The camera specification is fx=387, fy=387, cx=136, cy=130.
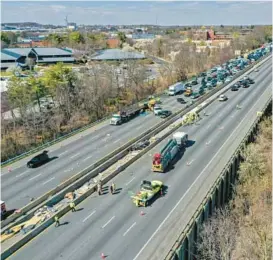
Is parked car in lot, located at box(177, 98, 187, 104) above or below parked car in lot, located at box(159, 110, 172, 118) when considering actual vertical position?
below

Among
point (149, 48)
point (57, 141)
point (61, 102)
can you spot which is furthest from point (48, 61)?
point (57, 141)

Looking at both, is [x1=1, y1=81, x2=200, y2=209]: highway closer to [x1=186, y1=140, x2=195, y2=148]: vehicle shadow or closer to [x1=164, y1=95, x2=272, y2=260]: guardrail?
[x1=186, y1=140, x2=195, y2=148]: vehicle shadow

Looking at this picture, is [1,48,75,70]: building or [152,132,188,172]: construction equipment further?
[1,48,75,70]: building

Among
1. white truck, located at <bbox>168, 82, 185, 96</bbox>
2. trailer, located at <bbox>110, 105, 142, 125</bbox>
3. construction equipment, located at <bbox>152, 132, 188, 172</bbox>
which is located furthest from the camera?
white truck, located at <bbox>168, 82, 185, 96</bbox>

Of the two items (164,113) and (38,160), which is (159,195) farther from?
(164,113)

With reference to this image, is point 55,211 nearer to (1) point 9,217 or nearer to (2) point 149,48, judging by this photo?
(1) point 9,217

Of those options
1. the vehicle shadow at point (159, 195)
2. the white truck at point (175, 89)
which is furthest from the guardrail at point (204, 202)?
the white truck at point (175, 89)

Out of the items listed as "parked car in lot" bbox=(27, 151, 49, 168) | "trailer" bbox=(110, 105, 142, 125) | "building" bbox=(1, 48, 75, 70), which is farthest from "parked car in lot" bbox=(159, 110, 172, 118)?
"building" bbox=(1, 48, 75, 70)

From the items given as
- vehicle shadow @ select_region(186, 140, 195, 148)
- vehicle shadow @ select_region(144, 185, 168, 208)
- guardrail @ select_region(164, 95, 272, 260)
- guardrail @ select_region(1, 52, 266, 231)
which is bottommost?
vehicle shadow @ select_region(186, 140, 195, 148)

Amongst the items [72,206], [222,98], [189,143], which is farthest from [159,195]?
[222,98]
